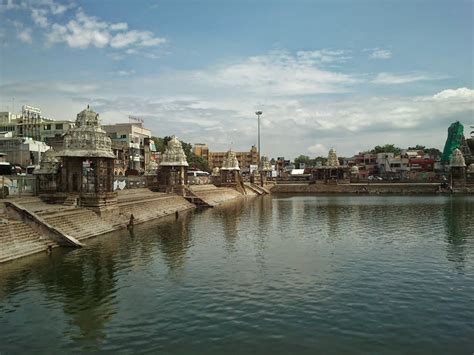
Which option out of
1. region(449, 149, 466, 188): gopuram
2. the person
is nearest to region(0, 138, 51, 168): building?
the person

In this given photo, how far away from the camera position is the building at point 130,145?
10387 centimetres

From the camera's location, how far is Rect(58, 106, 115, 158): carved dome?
1583 inches

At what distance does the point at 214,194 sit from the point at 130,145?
38028 mm

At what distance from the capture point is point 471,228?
40.9 m

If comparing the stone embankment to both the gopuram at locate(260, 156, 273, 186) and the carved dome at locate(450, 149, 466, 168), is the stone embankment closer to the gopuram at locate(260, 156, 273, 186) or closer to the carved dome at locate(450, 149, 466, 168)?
the gopuram at locate(260, 156, 273, 186)

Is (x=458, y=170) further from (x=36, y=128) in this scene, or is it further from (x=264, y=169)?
(x=36, y=128)

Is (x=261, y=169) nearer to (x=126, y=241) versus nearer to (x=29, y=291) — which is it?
(x=126, y=241)

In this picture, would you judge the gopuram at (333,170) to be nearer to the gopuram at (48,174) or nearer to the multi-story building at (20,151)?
the multi-story building at (20,151)

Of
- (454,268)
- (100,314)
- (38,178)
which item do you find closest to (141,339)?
(100,314)

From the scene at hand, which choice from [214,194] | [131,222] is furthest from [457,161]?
[131,222]

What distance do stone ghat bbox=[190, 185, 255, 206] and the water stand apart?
128ft

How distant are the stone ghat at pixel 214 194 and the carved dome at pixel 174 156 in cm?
633

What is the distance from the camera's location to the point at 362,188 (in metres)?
115

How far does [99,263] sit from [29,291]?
6079mm
